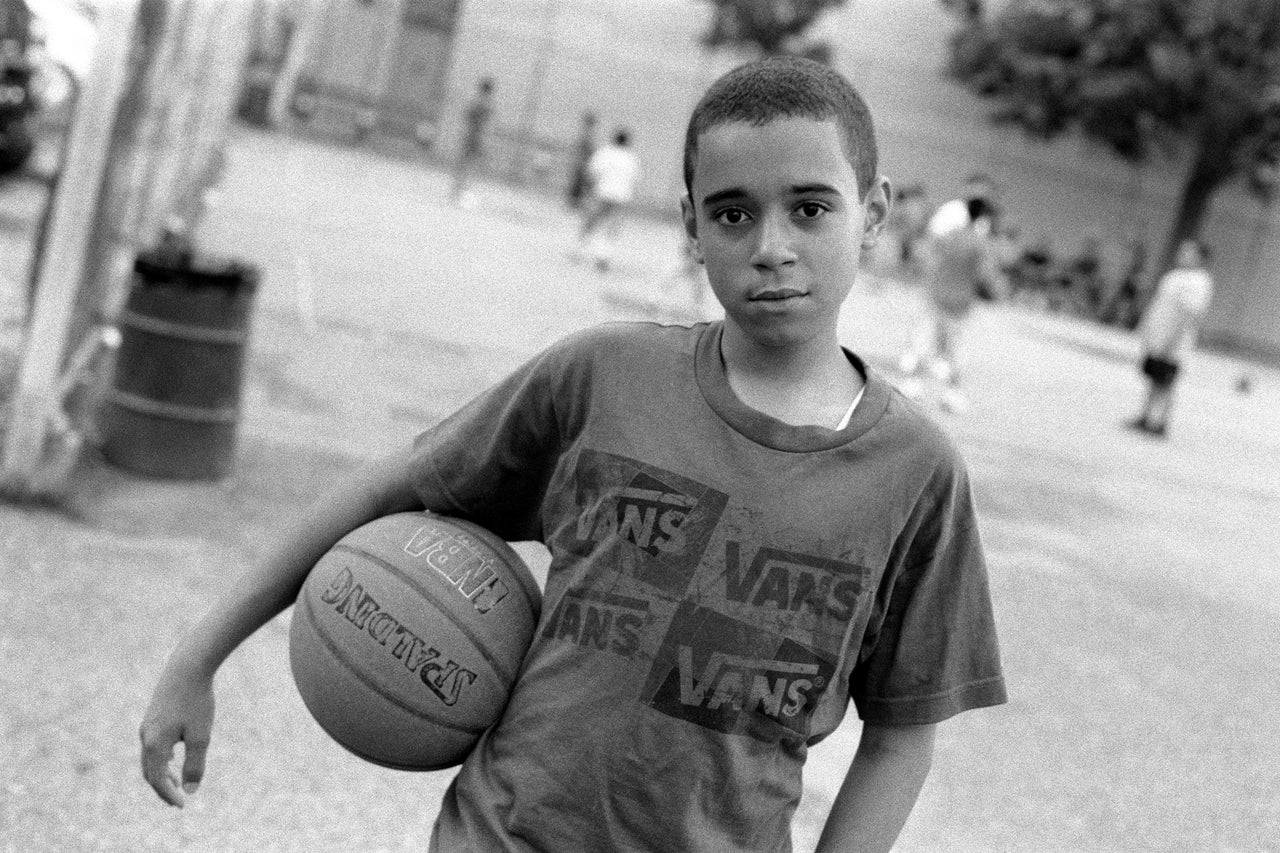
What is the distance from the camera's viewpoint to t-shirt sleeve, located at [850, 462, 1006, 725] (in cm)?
235

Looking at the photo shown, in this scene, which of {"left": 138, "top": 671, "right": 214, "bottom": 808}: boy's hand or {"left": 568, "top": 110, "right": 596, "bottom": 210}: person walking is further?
{"left": 568, "top": 110, "right": 596, "bottom": 210}: person walking

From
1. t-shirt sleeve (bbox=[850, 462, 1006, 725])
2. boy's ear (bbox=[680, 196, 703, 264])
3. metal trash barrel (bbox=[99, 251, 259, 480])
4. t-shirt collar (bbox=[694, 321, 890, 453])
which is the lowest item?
metal trash barrel (bbox=[99, 251, 259, 480])

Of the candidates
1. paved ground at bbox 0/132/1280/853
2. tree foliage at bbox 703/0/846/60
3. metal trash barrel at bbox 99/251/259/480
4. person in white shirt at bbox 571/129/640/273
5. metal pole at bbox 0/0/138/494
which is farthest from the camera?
tree foliage at bbox 703/0/846/60

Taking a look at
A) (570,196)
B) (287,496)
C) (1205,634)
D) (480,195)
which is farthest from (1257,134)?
(287,496)

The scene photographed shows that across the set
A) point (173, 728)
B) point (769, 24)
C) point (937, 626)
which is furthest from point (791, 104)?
point (769, 24)

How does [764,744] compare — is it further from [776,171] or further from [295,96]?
[295,96]

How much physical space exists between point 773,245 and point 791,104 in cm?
19

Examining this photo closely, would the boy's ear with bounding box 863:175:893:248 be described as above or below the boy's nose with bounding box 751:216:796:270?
above

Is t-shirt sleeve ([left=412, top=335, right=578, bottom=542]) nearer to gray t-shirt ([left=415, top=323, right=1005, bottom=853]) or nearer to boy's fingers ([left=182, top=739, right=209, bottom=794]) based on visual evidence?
gray t-shirt ([left=415, top=323, right=1005, bottom=853])

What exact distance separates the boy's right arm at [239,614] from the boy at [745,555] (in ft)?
0.18

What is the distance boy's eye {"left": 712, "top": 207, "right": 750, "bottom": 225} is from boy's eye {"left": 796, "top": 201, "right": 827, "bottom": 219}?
0.07 metres

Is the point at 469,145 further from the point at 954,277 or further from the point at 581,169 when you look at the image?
the point at 954,277

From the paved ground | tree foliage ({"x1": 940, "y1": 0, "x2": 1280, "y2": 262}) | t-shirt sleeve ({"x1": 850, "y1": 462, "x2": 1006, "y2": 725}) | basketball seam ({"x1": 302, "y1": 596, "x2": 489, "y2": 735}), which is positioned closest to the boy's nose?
t-shirt sleeve ({"x1": 850, "y1": 462, "x2": 1006, "y2": 725})

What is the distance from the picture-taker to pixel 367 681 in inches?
100
